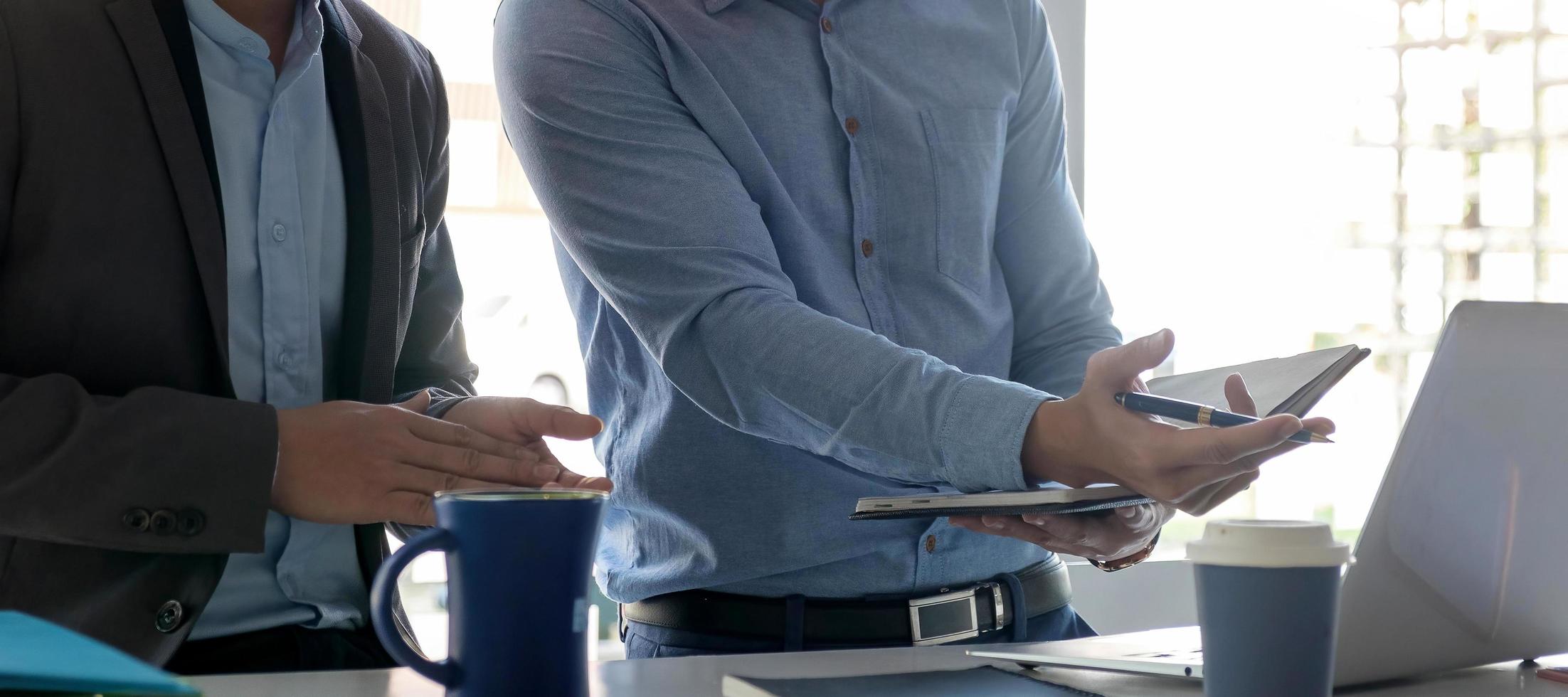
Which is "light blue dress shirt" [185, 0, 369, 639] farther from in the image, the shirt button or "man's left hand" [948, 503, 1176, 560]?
"man's left hand" [948, 503, 1176, 560]

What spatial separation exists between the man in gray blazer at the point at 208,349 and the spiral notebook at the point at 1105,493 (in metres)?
0.22

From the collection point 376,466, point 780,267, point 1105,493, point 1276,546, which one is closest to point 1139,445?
point 1105,493

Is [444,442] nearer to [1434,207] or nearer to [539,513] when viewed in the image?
[539,513]

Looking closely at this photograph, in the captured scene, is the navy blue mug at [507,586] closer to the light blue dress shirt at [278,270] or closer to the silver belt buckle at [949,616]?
the light blue dress shirt at [278,270]

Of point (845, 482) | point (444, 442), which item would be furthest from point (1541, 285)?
point (444, 442)

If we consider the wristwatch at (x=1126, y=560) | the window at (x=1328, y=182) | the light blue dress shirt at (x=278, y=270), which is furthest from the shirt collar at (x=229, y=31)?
the window at (x=1328, y=182)

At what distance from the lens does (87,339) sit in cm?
107

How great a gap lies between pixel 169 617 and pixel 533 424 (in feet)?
1.11

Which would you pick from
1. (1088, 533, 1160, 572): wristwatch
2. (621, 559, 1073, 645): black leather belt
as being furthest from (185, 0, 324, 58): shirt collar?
(1088, 533, 1160, 572): wristwatch

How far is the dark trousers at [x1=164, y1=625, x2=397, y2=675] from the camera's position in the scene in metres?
1.10

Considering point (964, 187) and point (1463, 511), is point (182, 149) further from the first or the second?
point (1463, 511)

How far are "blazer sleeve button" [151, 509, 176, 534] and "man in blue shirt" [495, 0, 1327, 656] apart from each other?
1.58 feet

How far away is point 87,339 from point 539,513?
0.62 m

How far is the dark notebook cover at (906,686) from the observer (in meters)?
0.82
